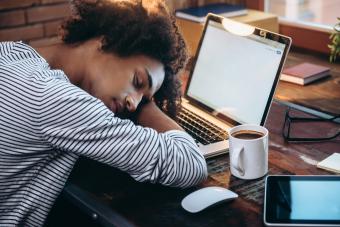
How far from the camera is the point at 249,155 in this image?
126cm

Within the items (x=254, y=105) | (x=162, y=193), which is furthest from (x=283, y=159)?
(x=162, y=193)

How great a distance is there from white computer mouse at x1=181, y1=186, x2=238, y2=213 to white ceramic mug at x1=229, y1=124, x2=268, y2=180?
0.08m

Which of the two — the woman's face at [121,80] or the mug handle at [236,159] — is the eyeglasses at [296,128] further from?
the woman's face at [121,80]

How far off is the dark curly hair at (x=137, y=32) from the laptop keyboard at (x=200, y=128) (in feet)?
0.16

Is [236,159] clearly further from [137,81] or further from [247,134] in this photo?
[137,81]

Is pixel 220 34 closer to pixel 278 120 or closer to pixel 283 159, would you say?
pixel 278 120

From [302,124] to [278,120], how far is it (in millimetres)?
79

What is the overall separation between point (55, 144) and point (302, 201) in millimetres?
531

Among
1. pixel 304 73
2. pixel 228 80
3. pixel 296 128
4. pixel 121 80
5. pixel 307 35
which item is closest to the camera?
pixel 121 80

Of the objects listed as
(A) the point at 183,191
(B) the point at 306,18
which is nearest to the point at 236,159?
(A) the point at 183,191

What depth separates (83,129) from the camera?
119 cm

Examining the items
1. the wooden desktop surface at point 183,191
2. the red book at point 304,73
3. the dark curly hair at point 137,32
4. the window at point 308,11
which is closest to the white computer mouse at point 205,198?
the wooden desktop surface at point 183,191

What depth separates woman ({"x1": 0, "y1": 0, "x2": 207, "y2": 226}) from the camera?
1.20 meters

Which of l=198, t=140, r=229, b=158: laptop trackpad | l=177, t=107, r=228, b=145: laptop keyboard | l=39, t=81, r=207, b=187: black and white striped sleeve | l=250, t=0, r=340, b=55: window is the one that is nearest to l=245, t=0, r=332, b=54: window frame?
l=250, t=0, r=340, b=55: window
